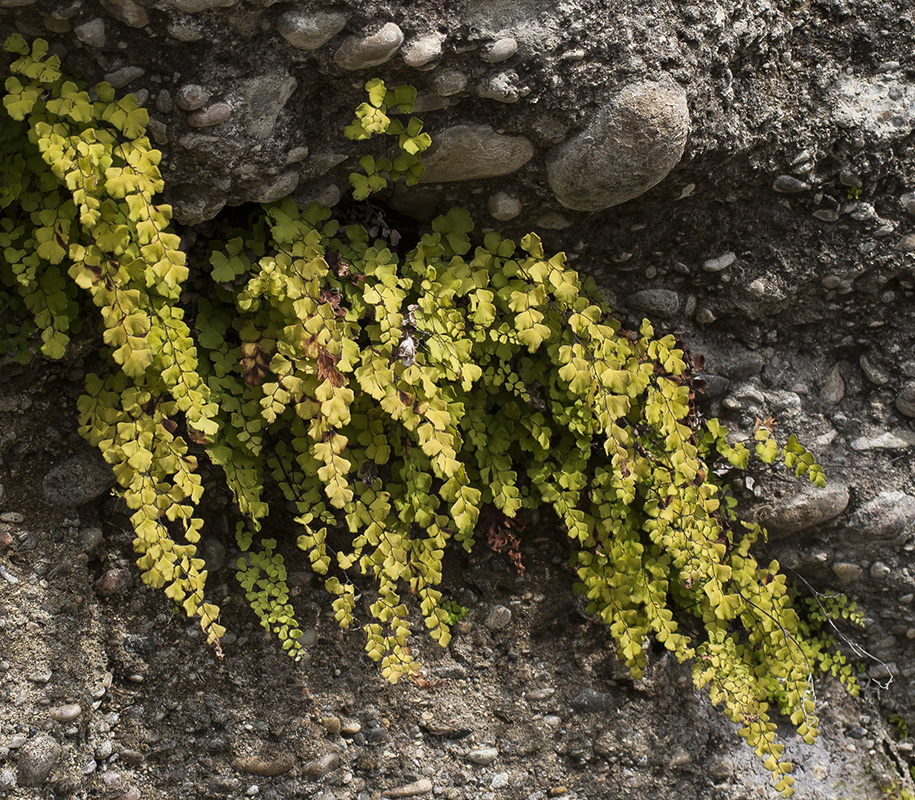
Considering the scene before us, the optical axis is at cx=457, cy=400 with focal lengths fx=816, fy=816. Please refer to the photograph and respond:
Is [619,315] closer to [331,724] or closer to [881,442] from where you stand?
[881,442]

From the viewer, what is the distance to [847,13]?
2.78 m

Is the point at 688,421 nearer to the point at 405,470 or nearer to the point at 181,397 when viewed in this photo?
the point at 405,470

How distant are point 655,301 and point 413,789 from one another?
1.94m

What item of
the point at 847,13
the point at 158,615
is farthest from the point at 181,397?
the point at 847,13

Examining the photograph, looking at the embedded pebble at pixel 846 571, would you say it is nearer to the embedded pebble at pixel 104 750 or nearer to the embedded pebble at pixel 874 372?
the embedded pebble at pixel 874 372

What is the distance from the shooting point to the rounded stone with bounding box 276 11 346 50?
2.03 metres

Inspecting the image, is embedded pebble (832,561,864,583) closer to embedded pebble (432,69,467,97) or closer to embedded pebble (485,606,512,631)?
embedded pebble (485,606,512,631)

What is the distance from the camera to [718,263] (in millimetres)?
2943

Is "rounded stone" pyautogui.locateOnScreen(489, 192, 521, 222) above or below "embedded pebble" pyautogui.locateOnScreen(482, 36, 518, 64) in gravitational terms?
below

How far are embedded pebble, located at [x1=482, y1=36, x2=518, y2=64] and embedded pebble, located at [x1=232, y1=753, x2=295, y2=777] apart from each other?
7.52 feet

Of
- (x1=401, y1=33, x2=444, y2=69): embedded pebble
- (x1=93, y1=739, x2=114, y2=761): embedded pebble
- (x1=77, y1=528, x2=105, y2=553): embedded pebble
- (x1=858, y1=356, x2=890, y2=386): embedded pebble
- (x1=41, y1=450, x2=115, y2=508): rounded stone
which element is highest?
(x1=401, y1=33, x2=444, y2=69): embedded pebble

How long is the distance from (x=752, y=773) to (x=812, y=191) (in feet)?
7.31

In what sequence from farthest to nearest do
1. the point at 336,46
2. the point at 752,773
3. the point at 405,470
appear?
the point at 752,773, the point at 405,470, the point at 336,46

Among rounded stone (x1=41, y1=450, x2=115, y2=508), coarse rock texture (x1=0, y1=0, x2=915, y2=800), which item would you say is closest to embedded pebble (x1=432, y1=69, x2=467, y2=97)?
coarse rock texture (x1=0, y1=0, x2=915, y2=800)
